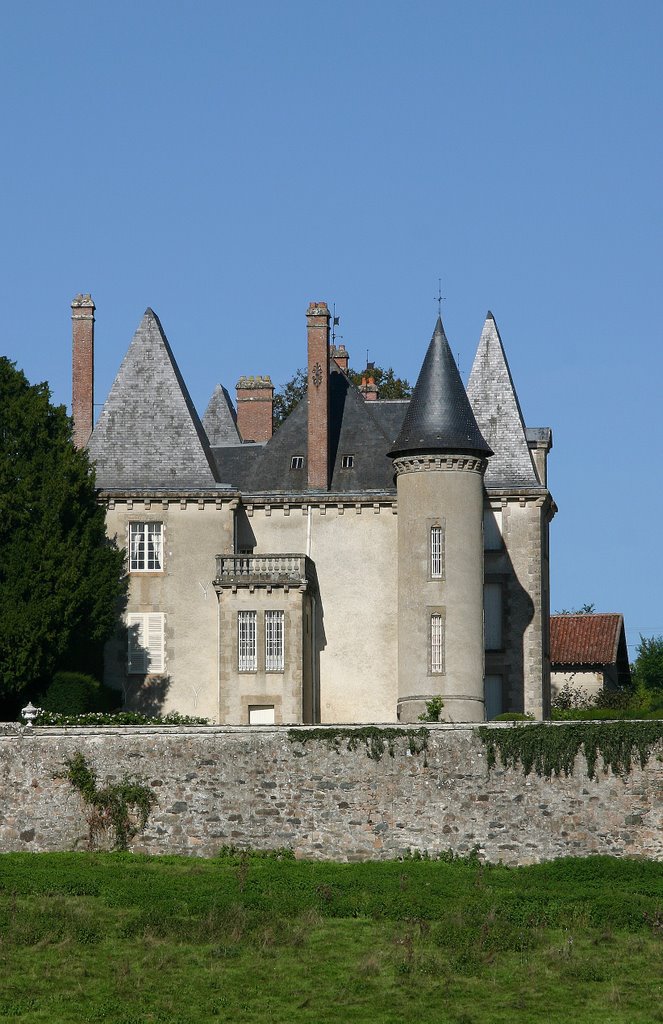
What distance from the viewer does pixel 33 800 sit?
1639 inches

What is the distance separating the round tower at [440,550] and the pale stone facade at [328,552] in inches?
1.8

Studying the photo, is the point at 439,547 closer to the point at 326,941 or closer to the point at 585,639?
the point at 326,941

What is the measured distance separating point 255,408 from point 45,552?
41.9 feet

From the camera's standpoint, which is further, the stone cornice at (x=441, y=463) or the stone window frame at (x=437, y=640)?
the stone cornice at (x=441, y=463)

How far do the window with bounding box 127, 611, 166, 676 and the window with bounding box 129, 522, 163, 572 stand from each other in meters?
1.23

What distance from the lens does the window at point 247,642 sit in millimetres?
50562

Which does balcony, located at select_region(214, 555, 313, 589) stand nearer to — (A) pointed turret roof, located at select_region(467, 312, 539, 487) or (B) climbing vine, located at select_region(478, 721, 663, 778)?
(A) pointed turret roof, located at select_region(467, 312, 539, 487)

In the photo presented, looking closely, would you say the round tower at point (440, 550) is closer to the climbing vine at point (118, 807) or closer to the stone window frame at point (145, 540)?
the stone window frame at point (145, 540)

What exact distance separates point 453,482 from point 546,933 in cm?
1750

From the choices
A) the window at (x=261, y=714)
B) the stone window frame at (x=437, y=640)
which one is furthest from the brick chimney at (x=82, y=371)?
the stone window frame at (x=437, y=640)

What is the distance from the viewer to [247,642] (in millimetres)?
50781

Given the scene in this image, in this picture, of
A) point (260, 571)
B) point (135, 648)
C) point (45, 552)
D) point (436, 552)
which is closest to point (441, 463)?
point (436, 552)

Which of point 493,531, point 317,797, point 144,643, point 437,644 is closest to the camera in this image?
point 317,797

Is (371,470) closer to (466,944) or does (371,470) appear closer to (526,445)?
(526,445)
